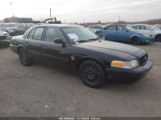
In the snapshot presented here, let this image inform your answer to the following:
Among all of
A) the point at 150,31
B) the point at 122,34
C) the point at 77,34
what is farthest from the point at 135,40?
the point at 77,34

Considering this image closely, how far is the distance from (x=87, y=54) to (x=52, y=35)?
149 cm

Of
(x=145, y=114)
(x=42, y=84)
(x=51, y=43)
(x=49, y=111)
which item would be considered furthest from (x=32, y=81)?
(x=145, y=114)

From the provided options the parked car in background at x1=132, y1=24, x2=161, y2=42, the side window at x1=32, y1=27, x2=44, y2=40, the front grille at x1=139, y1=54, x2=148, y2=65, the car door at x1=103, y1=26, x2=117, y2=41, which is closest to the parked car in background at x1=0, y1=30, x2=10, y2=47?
the side window at x1=32, y1=27, x2=44, y2=40

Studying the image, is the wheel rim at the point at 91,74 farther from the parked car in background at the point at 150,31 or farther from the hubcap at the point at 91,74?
the parked car in background at the point at 150,31

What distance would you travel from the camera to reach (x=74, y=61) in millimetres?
4746

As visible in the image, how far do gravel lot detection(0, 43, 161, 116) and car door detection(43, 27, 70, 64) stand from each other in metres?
0.58

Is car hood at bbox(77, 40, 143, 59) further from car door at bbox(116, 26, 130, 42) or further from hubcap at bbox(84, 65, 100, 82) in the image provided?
car door at bbox(116, 26, 130, 42)

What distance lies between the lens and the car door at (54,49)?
4887mm

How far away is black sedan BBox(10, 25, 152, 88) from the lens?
4047mm

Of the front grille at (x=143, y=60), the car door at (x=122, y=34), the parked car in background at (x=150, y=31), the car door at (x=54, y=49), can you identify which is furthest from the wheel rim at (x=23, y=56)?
the parked car in background at (x=150, y=31)

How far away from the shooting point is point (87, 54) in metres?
4.43

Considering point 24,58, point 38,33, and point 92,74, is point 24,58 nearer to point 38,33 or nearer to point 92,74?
point 38,33

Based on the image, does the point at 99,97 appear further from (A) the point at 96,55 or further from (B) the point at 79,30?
(B) the point at 79,30

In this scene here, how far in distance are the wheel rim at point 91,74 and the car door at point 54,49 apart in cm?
65
